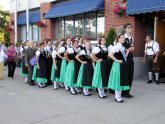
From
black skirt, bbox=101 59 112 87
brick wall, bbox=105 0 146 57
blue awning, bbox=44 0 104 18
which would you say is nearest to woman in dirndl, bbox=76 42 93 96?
black skirt, bbox=101 59 112 87

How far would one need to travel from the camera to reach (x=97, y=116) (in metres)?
5.23

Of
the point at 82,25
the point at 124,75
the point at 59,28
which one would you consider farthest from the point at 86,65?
the point at 59,28

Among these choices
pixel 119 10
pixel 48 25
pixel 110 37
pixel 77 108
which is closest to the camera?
pixel 77 108

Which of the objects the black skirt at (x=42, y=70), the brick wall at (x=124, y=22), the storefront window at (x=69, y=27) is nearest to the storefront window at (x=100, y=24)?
the brick wall at (x=124, y=22)

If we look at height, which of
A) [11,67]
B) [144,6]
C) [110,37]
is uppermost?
[144,6]

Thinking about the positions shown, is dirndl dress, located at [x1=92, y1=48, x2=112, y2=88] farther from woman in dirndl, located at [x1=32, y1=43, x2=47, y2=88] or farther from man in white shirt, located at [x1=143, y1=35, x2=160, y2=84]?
man in white shirt, located at [x1=143, y1=35, x2=160, y2=84]

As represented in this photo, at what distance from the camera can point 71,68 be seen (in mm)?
7715

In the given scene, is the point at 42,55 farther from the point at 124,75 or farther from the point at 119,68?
the point at 124,75

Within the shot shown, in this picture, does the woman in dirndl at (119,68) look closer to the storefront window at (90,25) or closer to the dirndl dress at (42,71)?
the dirndl dress at (42,71)

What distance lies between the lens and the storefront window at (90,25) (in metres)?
12.9

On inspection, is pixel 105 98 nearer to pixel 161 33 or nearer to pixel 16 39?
pixel 161 33

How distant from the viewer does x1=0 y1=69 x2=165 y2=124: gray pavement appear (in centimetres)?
497

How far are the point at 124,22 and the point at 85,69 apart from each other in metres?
4.33

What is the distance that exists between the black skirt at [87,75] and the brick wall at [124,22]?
382 centimetres
